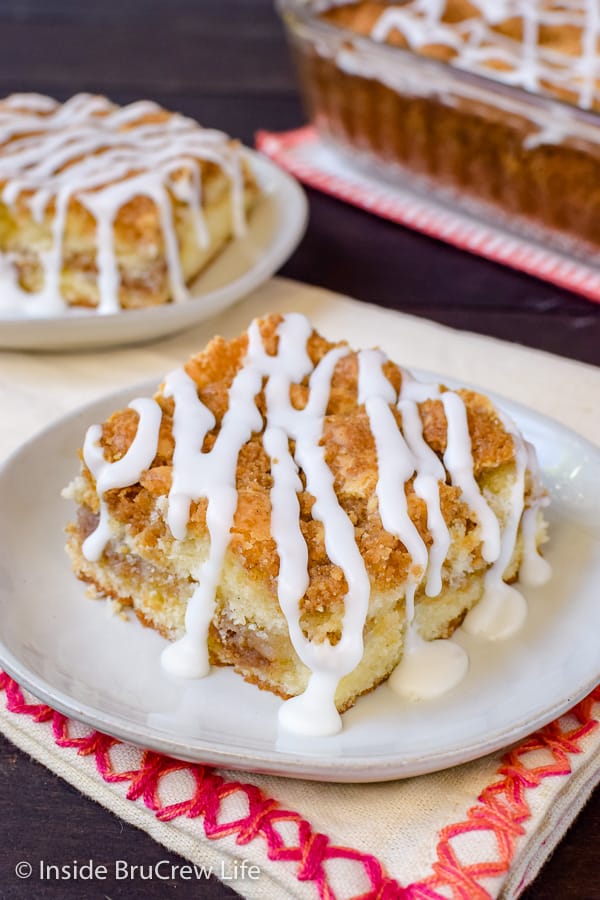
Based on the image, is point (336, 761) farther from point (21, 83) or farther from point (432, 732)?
point (21, 83)

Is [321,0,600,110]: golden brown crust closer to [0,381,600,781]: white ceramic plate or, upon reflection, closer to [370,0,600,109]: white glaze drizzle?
[370,0,600,109]: white glaze drizzle

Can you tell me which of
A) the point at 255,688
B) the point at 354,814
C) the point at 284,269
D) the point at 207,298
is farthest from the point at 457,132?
the point at 354,814

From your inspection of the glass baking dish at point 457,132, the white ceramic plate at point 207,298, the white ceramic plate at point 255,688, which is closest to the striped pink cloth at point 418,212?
the glass baking dish at point 457,132

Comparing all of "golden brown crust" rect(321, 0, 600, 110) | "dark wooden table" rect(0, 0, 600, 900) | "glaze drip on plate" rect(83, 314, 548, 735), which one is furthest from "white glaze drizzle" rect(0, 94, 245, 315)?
"glaze drip on plate" rect(83, 314, 548, 735)

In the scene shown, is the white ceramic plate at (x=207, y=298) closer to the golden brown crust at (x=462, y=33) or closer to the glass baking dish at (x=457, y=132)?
the glass baking dish at (x=457, y=132)

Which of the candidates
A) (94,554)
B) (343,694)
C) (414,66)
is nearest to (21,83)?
(414,66)

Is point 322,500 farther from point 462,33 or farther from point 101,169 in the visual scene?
point 462,33
